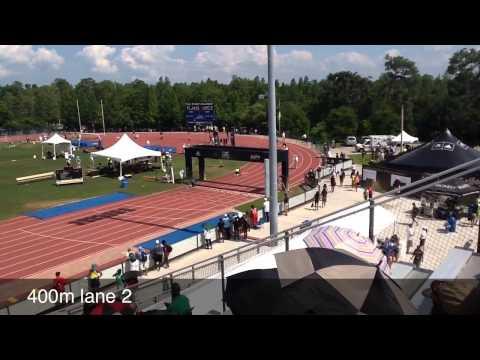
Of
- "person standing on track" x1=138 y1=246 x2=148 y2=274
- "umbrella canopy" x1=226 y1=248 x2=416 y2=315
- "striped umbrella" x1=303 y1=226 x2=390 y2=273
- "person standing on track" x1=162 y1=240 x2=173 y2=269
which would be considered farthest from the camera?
"person standing on track" x1=162 y1=240 x2=173 y2=269

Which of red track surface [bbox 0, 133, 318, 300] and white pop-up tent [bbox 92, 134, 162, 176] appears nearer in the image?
red track surface [bbox 0, 133, 318, 300]

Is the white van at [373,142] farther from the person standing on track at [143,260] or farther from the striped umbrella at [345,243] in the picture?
the striped umbrella at [345,243]

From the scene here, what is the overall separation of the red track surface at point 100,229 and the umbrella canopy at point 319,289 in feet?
30.0

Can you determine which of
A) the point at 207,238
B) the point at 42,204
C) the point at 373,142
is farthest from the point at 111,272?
the point at 373,142

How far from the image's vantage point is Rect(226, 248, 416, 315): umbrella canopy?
5.06 metres

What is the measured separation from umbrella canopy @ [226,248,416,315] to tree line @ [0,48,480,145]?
4217 centimetres

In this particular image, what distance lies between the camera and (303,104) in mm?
74188

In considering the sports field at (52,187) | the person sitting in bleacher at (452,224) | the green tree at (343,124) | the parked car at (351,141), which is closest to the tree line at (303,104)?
the green tree at (343,124)

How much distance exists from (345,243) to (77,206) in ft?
55.3

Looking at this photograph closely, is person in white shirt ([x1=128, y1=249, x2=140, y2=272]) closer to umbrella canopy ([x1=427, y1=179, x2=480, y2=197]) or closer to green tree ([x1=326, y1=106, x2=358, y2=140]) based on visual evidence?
umbrella canopy ([x1=427, y1=179, x2=480, y2=197])

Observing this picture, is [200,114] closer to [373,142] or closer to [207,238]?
[207,238]

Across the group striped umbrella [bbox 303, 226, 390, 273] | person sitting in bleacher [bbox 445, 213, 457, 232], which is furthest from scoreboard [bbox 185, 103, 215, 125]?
striped umbrella [bbox 303, 226, 390, 273]
